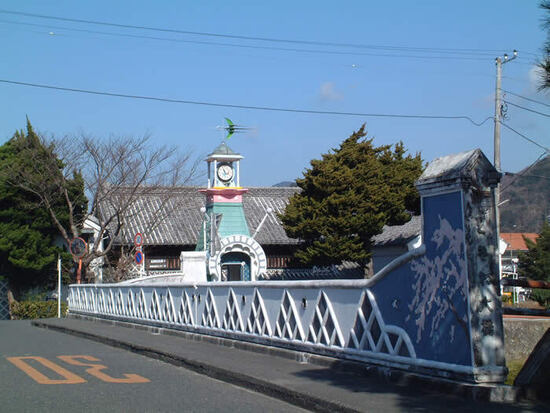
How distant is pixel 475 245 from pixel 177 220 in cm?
3640

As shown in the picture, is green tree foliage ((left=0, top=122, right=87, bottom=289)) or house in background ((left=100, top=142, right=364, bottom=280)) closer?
green tree foliage ((left=0, top=122, right=87, bottom=289))

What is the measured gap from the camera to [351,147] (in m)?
35.1

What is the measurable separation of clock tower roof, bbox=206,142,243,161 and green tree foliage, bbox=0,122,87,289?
22.2 ft

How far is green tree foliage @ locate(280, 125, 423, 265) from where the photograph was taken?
33656mm

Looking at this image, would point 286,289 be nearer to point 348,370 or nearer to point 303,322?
point 303,322

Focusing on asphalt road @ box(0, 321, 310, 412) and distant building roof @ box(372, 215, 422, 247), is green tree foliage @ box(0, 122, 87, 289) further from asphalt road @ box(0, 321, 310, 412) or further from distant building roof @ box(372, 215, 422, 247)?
asphalt road @ box(0, 321, 310, 412)

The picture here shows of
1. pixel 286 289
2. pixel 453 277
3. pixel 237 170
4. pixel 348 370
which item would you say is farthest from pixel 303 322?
pixel 237 170

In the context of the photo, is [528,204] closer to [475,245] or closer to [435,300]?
[435,300]

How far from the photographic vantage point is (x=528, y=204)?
12156cm

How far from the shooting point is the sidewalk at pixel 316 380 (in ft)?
25.0

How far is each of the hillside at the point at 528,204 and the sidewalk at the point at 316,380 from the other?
105126 mm

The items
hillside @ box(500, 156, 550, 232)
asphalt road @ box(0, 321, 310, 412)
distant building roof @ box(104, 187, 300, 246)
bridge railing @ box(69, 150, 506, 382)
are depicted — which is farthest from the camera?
hillside @ box(500, 156, 550, 232)

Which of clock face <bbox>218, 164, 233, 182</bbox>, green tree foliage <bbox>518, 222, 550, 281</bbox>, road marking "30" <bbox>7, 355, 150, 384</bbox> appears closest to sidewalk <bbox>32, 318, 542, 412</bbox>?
road marking "30" <bbox>7, 355, 150, 384</bbox>

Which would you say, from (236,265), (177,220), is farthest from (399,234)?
(177,220)
